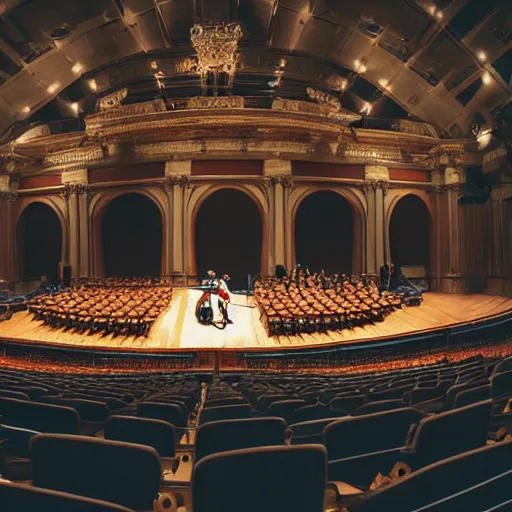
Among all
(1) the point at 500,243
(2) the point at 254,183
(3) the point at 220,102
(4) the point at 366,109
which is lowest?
(1) the point at 500,243

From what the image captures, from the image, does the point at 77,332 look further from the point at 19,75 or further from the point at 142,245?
the point at 19,75

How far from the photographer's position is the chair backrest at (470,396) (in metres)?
2.84

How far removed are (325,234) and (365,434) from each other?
20093 millimetres

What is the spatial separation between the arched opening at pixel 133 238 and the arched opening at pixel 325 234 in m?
7.23

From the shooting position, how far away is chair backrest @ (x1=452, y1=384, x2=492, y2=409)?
9.32 feet

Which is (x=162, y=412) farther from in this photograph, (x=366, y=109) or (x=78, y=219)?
(x=366, y=109)

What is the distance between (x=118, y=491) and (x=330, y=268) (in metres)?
20.9

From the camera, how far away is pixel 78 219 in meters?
19.4

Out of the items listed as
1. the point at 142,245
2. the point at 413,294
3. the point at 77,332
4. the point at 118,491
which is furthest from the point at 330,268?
the point at 118,491

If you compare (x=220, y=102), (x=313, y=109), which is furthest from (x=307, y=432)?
(x=313, y=109)

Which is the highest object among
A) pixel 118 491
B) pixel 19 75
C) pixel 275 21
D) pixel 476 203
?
pixel 275 21

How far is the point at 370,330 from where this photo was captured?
11477 millimetres

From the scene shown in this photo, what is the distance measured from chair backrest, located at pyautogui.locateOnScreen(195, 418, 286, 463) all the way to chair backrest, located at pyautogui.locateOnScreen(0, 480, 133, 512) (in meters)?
0.91

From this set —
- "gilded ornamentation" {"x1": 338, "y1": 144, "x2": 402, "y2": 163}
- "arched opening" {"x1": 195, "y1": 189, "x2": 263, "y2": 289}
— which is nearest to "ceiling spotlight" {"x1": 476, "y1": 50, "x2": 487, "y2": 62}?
"gilded ornamentation" {"x1": 338, "y1": 144, "x2": 402, "y2": 163}
